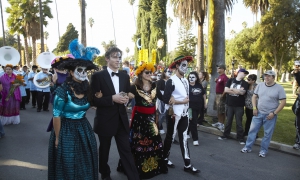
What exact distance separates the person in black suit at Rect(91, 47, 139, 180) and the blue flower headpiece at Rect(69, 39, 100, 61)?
308mm

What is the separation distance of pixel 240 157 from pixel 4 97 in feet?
24.2

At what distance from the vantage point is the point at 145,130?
14.1ft

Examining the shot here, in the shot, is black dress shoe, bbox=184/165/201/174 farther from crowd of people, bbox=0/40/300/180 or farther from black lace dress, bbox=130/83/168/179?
black lace dress, bbox=130/83/168/179

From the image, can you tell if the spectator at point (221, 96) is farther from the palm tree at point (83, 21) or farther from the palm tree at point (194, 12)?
the palm tree at point (83, 21)

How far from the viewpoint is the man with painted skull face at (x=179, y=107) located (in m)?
4.45

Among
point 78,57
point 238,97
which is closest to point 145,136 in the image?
point 78,57

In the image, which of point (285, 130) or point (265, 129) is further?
point (285, 130)

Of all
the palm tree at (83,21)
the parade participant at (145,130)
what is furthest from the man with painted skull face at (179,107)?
the palm tree at (83,21)

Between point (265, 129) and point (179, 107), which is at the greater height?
point (179, 107)

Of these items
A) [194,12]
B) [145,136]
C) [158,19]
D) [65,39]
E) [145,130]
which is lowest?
[145,136]

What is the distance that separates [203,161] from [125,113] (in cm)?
231

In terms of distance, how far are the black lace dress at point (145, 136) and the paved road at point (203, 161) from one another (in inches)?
11.6

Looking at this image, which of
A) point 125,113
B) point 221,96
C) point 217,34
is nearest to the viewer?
point 125,113

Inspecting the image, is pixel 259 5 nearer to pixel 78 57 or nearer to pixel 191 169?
pixel 191 169
